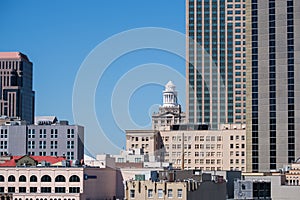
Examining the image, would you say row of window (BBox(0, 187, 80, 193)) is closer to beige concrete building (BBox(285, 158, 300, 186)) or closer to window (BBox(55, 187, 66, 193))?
window (BBox(55, 187, 66, 193))

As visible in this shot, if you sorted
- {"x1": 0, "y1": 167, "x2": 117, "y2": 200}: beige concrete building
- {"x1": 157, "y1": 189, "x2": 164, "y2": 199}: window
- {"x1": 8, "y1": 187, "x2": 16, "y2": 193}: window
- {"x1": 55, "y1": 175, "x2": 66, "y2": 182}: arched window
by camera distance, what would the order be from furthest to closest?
{"x1": 8, "y1": 187, "x2": 16, "y2": 193}: window < {"x1": 55, "y1": 175, "x2": 66, "y2": 182}: arched window < {"x1": 0, "y1": 167, "x2": 117, "y2": 200}: beige concrete building < {"x1": 157, "y1": 189, "x2": 164, "y2": 199}: window

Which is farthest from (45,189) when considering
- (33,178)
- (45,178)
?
(33,178)

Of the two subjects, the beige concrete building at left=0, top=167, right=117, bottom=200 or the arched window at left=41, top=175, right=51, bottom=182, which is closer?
the beige concrete building at left=0, top=167, right=117, bottom=200

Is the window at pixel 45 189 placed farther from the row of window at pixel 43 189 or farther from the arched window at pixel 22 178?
the arched window at pixel 22 178

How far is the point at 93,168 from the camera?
184 metres

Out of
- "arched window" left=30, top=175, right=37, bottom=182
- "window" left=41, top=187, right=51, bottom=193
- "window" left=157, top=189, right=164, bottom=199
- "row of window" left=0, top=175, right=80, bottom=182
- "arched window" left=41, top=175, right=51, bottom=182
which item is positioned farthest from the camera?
"arched window" left=30, top=175, right=37, bottom=182

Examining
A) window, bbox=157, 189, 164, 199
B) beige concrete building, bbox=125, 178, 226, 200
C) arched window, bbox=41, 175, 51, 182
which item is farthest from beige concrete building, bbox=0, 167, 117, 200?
window, bbox=157, 189, 164, 199

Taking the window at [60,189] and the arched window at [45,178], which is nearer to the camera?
the window at [60,189]

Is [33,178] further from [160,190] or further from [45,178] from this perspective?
[160,190]

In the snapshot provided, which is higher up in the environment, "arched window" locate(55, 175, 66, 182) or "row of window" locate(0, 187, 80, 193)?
"arched window" locate(55, 175, 66, 182)

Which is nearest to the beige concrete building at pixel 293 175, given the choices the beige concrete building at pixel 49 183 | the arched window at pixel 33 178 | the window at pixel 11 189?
the beige concrete building at pixel 49 183

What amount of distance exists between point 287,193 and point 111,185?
50.6 m

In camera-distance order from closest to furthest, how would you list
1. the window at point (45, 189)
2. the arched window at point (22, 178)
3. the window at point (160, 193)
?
the window at point (160, 193) < the window at point (45, 189) < the arched window at point (22, 178)

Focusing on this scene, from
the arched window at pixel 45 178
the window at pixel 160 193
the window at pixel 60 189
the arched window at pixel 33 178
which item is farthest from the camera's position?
the arched window at pixel 33 178
